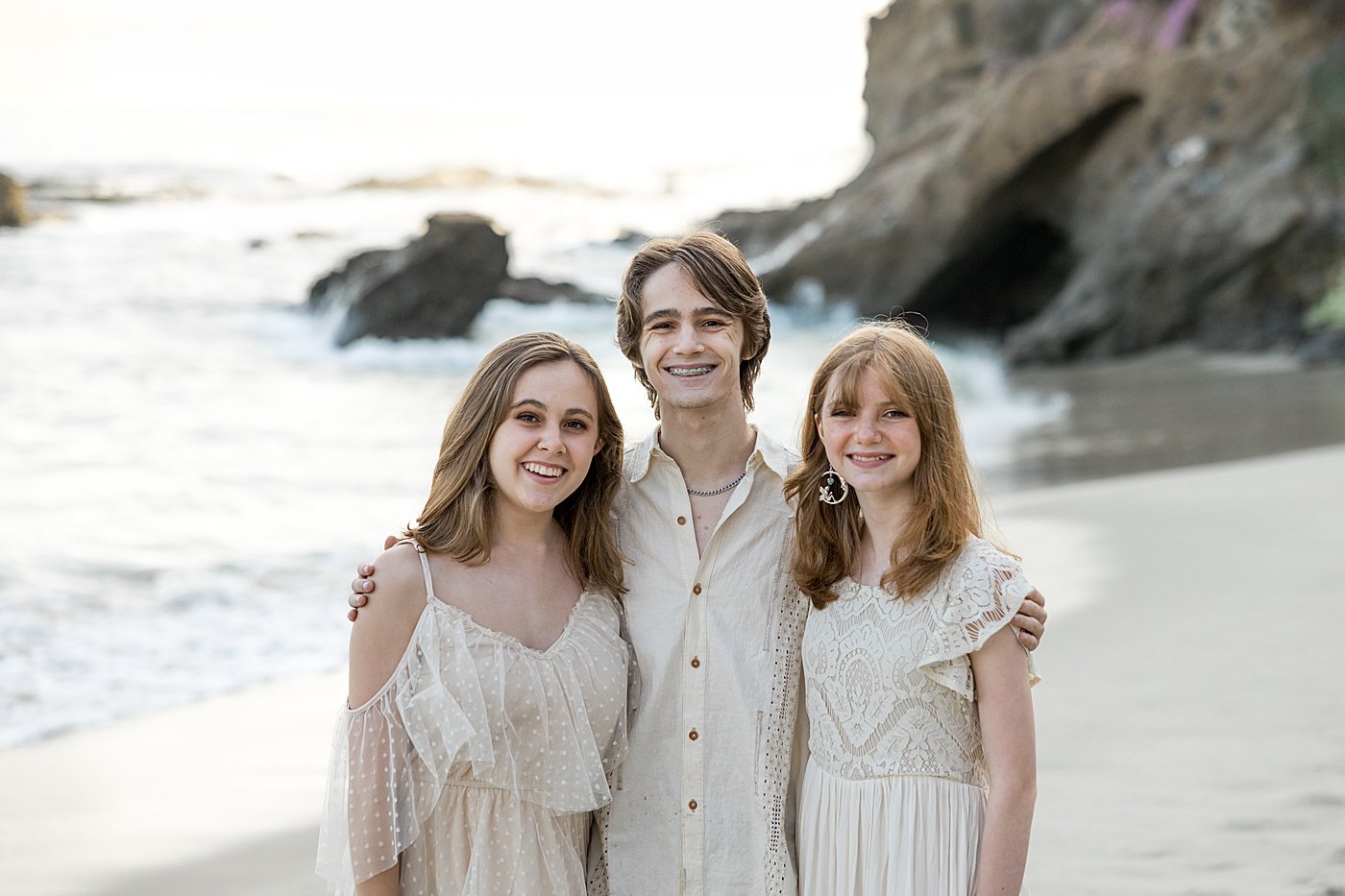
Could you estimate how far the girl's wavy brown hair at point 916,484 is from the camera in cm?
274

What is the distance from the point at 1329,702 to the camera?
5.24m

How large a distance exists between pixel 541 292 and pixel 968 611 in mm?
23626

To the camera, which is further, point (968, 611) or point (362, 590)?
point (362, 590)

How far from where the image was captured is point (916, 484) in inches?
110

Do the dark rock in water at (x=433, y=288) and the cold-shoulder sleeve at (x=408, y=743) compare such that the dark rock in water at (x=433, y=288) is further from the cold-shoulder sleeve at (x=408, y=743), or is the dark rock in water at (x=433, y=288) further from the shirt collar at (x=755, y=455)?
the cold-shoulder sleeve at (x=408, y=743)

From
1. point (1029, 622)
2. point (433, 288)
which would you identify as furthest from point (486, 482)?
point (433, 288)

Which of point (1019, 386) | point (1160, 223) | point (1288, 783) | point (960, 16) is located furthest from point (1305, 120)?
point (1288, 783)

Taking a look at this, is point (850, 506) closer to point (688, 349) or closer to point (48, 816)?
point (688, 349)

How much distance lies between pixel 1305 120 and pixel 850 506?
1700cm

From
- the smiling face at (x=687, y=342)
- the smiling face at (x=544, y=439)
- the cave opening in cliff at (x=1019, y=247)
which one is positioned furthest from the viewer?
the cave opening in cliff at (x=1019, y=247)

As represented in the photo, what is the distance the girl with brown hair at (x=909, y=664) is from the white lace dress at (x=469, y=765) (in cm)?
49

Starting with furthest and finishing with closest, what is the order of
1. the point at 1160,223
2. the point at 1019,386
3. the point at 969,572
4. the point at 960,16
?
the point at 960,16 → the point at 1160,223 → the point at 1019,386 → the point at 969,572

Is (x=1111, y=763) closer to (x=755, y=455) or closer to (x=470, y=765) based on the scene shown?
(x=755, y=455)

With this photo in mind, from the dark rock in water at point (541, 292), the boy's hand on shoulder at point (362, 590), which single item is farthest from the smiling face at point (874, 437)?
the dark rock in water at point (541, 292)
